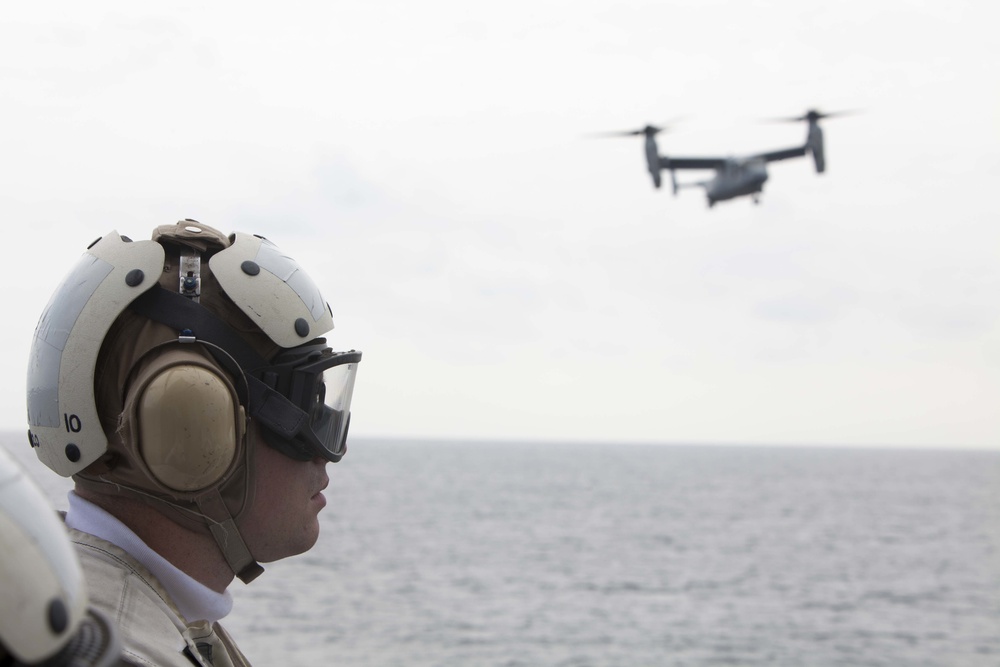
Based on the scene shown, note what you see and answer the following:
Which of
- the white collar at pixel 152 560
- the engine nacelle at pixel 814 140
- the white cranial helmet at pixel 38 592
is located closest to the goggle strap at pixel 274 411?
the white collar at pixel 152 560

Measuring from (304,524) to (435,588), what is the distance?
4746cm

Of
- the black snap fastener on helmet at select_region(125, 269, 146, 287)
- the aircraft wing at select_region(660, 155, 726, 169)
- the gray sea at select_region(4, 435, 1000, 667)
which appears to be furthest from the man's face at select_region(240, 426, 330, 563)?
the aircraft wing at select_region(660, 155, 726, 169)

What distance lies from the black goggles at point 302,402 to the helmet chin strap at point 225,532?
242 mm

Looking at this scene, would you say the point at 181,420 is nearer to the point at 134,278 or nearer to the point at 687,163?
the point at 134,278

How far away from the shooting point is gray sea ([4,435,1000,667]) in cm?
3788

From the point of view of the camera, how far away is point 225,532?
318 centimetres

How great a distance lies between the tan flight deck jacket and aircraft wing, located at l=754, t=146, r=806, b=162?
51210 mm

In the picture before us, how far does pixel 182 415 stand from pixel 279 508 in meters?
0.54

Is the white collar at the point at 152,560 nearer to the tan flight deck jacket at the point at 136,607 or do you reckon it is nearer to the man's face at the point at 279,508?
the tan flight deck jacket at the point at 136,607

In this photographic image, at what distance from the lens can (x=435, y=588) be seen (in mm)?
49469

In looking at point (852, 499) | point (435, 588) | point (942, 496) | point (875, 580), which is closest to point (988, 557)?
point (875, 580)

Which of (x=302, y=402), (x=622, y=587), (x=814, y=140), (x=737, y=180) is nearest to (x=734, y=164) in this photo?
(x=737, y=180)

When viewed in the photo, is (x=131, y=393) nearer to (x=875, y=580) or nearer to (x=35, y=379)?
(x=35, y=379)

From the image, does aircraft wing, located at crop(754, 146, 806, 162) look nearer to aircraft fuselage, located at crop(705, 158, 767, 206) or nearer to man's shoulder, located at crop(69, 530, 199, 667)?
aircraft fuselage, located at crop(705, 158, 767, 206)
